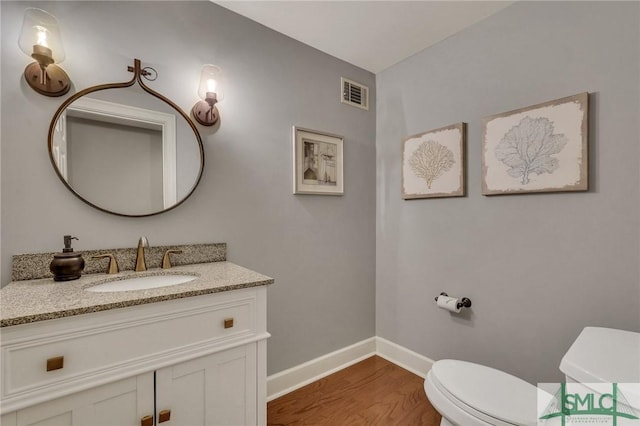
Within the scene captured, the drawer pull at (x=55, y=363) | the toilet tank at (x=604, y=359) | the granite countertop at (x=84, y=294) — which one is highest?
the granite countertop at (x=84, y=294)

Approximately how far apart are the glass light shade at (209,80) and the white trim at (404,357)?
2.18 metres

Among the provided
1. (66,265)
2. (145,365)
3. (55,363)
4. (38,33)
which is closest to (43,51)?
(38,33)

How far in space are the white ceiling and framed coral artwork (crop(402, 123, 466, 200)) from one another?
63 centimetres

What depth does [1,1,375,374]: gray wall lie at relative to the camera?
1.23m

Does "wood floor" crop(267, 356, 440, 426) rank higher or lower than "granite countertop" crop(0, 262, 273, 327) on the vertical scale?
lower

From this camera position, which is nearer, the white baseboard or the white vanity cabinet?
the white vanity cabinet

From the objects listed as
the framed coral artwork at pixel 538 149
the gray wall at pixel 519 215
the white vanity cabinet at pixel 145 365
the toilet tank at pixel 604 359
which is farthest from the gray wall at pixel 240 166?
the toilet tank at pixel 604 359

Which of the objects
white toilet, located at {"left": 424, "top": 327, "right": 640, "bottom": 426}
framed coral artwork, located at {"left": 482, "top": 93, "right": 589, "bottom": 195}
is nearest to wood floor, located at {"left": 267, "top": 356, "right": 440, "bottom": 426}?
white toilet, located at {"left": 424, "top": 327, "right": 640, "bottom": 426}

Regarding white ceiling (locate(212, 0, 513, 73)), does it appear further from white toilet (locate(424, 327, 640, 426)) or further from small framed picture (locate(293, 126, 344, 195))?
white toilet (locate(424, 327, 640, 426))

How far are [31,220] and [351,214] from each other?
182 cm

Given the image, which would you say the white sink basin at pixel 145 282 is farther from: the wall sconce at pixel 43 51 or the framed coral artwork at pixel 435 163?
the framed coral artwork at pixel 435 163

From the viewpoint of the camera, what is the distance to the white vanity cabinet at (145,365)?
33.1 inches

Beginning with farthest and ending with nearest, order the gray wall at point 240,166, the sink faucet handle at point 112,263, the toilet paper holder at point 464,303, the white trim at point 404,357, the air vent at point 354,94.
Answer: the air vent at point 354,94
the white trim at point 404,357
the toilet paper holder at point 464,303
the sink faucet handle at point 112,263
the gray wall at point 240,166

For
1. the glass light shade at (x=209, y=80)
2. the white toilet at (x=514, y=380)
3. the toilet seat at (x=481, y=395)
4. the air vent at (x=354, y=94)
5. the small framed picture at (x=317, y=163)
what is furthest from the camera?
the air vent at (x=354, y=94)
